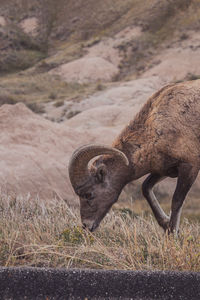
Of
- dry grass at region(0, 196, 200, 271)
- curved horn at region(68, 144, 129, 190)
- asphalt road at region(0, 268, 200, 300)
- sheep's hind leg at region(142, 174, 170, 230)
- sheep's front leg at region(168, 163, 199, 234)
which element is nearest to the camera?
asphalt road at region(0, 268, 200, 300)

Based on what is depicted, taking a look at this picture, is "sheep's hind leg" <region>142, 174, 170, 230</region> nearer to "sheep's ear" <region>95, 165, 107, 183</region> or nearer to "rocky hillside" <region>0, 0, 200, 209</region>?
"sheep's ear" <region>95, 165, 107, 183</region>

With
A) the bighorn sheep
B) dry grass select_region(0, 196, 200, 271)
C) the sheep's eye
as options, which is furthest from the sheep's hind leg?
the sheep's eye

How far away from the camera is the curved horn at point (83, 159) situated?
5.65 meters

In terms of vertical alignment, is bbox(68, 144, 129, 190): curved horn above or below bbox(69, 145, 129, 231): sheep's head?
above

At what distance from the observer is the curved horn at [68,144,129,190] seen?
18.5 feet

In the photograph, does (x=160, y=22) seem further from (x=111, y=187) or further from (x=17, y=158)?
(x=111, y=187)

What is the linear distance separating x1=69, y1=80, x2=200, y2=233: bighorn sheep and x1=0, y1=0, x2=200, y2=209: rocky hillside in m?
3.47

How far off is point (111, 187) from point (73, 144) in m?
5.93

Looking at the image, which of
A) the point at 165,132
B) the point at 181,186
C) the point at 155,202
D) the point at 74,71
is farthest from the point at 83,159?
the point at 74,71

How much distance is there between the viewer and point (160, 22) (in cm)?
5781

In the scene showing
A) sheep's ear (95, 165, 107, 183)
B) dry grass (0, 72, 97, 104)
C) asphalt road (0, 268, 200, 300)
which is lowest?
dry grass (0, 72, 97, 104)

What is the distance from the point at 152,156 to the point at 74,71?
44.2m

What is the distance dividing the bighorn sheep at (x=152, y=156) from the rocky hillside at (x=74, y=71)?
3472 millimetres

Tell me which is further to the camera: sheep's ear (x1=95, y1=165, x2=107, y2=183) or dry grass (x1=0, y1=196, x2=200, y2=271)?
sheep's ear (x1=95, y1=165, x2=107, y2=183)
